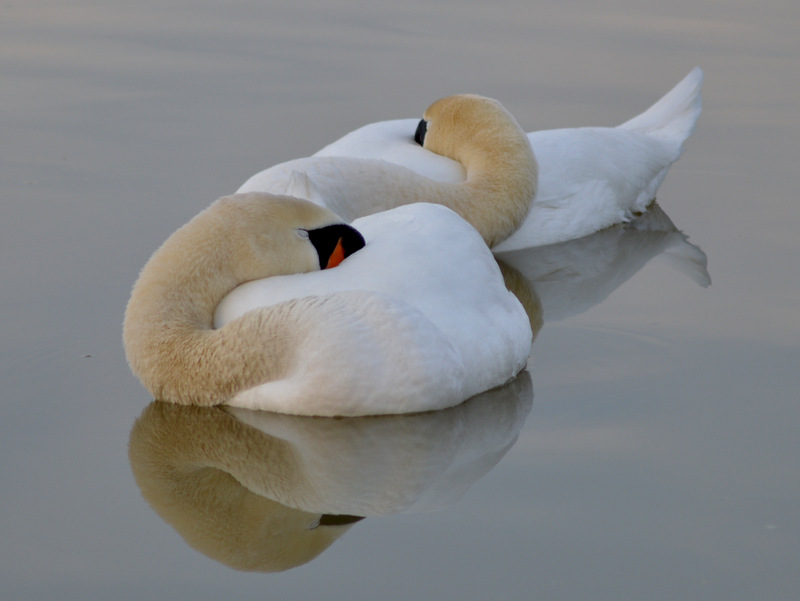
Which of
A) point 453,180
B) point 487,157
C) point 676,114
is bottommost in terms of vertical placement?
point 676,114

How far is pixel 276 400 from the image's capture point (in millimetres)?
4293

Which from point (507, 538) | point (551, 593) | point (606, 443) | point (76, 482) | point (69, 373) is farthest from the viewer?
point (69, 373)

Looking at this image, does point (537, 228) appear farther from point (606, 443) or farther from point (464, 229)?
point (606, 443)

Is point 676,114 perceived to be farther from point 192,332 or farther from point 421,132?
point 192,332

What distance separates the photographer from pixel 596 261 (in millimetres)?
6395

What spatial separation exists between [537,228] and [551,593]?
11.9ft

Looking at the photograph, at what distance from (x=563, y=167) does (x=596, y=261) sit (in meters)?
0.76

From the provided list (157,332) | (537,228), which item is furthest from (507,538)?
(537,228)

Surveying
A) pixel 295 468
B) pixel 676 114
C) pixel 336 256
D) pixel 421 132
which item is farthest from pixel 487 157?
pixel 295 468

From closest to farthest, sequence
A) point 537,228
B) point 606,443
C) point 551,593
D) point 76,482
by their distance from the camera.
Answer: point 551,593 < point 76,482 < point 606,443 < point 537,228

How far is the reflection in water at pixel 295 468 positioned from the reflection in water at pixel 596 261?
4.04 ft

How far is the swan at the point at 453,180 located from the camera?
574 cm

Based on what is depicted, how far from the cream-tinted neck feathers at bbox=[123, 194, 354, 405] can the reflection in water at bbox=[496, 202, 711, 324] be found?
1478 mm

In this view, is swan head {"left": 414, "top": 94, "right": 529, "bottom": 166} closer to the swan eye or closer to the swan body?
the swan eye
